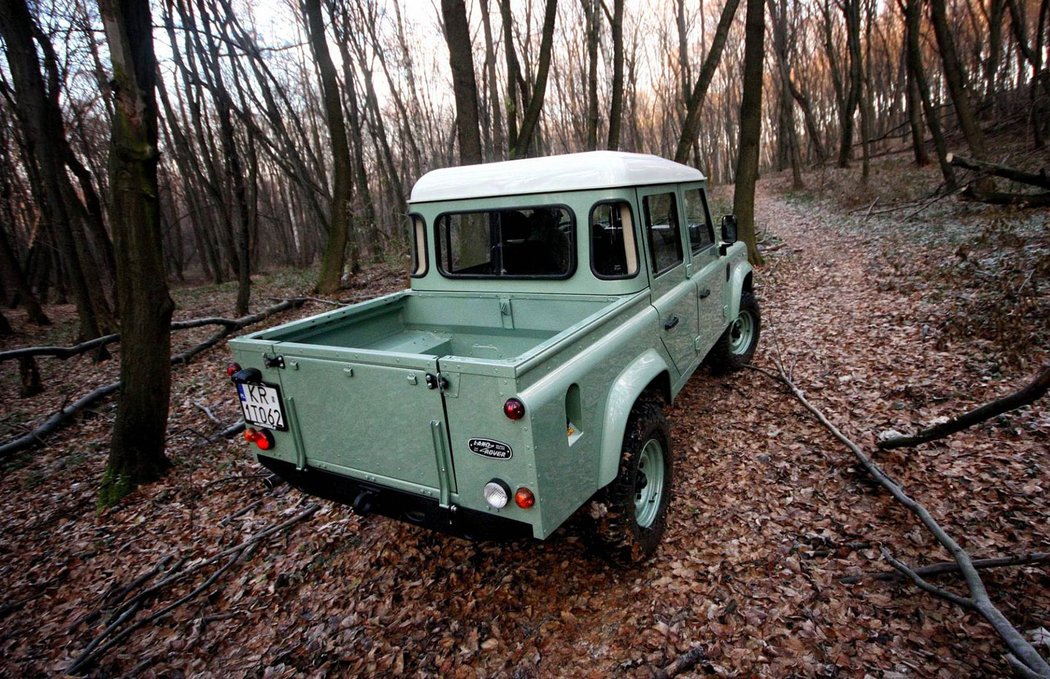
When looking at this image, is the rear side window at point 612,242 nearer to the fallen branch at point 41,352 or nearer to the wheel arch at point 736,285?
the wheel arch at point 736,285

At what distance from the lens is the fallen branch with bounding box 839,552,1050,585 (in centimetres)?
260

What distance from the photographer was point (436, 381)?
2.40m

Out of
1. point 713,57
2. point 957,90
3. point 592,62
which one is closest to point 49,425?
point 713,57

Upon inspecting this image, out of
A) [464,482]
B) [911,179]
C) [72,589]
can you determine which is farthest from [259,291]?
[911,179]

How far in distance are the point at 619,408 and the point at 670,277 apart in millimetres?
1469

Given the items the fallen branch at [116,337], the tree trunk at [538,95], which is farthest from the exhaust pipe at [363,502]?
the tree trunk at [538,95]

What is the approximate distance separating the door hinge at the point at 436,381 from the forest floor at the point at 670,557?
1464 millimetres

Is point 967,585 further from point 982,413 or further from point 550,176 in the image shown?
point 550,176

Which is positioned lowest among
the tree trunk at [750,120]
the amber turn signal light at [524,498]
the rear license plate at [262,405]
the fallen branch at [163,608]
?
the fallen branch at [163,608]

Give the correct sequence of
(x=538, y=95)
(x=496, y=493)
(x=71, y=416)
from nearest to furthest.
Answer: (x=496, y=493)
(x=71, y=416)
(x=538, y=95)

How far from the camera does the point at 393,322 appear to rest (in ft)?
14.1

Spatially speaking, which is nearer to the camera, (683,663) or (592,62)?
(683,663)

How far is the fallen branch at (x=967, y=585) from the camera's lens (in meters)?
2.08

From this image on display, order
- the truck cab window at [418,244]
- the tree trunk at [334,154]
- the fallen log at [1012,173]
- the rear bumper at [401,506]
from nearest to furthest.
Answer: the rear bumper at [401,506], the truck cab window at [418,244], the fallen log at [1012,173], the tree trunk at [334,154]
